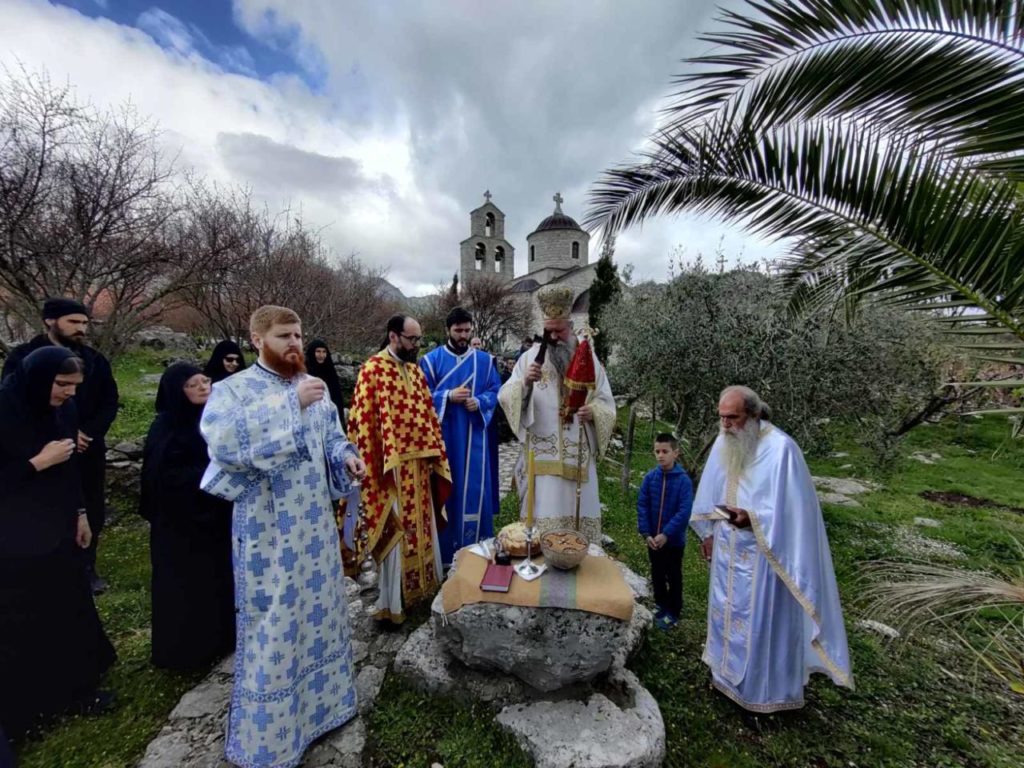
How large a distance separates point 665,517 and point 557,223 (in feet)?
148

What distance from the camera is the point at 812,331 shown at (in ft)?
21.1

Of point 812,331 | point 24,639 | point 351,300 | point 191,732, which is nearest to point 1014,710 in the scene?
point 812,331

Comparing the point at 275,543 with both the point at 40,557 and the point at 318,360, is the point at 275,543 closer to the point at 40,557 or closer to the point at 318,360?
the point at 40,557

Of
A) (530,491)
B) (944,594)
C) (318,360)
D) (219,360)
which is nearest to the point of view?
(944,594)

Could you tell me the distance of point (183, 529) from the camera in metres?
3.07

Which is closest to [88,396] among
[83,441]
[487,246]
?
[83,441]

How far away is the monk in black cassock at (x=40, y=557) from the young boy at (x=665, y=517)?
162 inches

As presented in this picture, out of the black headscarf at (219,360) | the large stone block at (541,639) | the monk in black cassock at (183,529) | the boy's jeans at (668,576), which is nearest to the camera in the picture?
the large stone block at (541,639)

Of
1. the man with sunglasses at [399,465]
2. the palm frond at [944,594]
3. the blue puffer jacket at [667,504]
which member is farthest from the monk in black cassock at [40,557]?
the palm frond at [944,594]

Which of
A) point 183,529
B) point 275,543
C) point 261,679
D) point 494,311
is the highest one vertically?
point 494,311

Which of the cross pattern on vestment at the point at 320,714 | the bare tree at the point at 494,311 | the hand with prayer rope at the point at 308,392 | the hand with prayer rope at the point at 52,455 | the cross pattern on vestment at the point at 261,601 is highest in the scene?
the bare tree at the point at 494,311

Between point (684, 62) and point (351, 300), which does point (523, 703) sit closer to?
point (684, 62)

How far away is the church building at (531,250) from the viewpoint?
43219 mm

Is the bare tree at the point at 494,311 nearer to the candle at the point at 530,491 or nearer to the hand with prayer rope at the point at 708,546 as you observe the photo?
the candle at the point at 530,491
